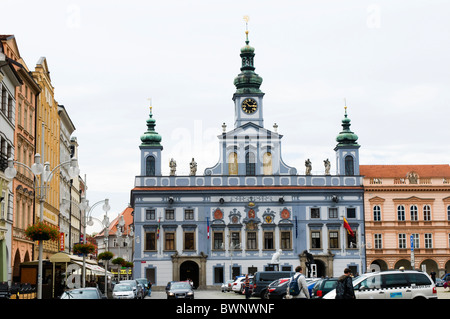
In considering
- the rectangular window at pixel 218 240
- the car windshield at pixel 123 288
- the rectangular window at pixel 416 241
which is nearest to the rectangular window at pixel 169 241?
the rectangular window at pixel 218 240

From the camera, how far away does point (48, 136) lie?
57156 mm

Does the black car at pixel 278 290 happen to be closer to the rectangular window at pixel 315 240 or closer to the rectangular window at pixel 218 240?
the rectangular window at pixel 218 240

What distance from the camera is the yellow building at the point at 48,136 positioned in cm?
5228

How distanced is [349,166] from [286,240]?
13.0 metres

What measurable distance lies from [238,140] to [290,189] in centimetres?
872

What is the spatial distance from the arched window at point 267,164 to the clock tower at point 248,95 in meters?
4.09

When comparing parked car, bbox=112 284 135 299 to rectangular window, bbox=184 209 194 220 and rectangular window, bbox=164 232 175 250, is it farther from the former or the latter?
rectangular window, bbox=184 209 194 220

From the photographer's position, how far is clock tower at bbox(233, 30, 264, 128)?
85.9 metres

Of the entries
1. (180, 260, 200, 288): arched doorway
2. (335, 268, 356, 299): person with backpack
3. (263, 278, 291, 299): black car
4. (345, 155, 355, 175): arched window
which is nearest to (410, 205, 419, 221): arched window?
(345, 155, 355, 175): arched window

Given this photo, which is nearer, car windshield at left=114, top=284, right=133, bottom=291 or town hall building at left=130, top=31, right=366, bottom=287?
car windshield at left=114, top=284, right=133, bottom=291

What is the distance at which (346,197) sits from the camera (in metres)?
84.1

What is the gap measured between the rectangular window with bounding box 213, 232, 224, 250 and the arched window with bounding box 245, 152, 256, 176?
8.36m
